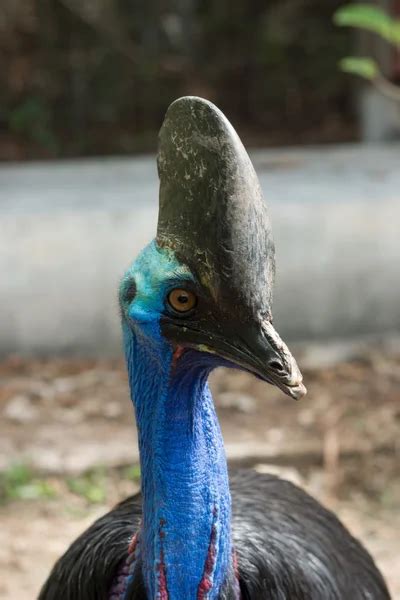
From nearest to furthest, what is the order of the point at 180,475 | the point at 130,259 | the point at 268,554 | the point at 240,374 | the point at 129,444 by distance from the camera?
1. the point at 180,475
2. the point at 268,554
3. the point at 129,444
4. the point at 240,374
5. the point at 130,259

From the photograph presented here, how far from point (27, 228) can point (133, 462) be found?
4.36 feet

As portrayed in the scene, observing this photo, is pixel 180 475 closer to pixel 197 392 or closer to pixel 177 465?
pixel 177 465

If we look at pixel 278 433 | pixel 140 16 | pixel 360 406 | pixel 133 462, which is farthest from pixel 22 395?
pixel 140 16

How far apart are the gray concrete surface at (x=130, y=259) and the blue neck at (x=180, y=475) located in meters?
3.01

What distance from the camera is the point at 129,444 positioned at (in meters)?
4.09

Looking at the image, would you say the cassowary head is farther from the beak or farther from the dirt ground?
the dirt ground

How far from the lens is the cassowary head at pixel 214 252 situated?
1504 mm

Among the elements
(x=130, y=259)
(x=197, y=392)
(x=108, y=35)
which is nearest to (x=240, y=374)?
(x=130, y=259)

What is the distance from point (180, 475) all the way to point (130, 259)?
10.3ft

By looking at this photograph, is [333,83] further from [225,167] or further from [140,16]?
[225,167]

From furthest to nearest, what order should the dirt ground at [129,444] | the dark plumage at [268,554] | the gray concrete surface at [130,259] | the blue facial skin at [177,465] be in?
the gray concrete surface at [130,259] < the dirt ground at [129,444] < the dark plumage at [268,554] < the blue facial skin at [177,465]

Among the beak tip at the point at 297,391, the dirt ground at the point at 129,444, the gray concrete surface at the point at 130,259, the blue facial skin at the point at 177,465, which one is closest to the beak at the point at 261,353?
the beak tip at the point at 297,391

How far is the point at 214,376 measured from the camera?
4.73 m

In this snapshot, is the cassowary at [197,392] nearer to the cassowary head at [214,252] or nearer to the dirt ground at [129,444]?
the cassowary head at [214,252]
